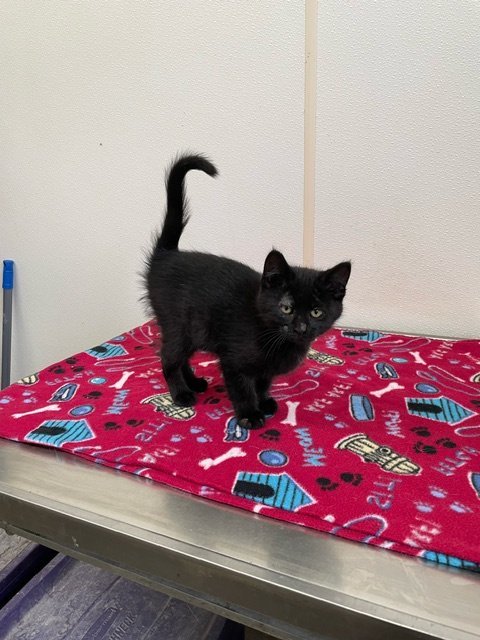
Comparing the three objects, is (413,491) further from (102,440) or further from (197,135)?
(197,135)

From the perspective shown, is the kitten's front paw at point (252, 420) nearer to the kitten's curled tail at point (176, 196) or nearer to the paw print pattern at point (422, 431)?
the paw print pattern at point (422, 431)

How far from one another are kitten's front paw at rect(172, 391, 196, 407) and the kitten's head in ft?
0.79

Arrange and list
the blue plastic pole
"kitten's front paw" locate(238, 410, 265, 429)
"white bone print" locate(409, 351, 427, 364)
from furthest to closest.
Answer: the blue plastic pole → "white bone print" locate(409, 351, 427, 364) → "kitten's front paw" locate(238, 410, 265, 429)

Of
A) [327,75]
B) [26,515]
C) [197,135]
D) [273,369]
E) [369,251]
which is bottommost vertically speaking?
[26,515]

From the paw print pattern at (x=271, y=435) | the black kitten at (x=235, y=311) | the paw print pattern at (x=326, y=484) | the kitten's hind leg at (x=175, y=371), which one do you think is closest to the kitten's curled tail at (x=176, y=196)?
the black kitten at (x=235, y=311)

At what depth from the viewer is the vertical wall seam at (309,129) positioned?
1223mm

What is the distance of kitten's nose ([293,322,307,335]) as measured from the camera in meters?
0.80

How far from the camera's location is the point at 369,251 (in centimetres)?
134

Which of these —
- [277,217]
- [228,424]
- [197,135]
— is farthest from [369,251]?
[228,424]

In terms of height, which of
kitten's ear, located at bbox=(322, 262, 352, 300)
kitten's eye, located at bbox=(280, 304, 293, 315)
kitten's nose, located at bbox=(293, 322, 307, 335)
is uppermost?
kitten's ear, located at bbox=(322, 262, 352, 300)

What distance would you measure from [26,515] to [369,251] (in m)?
1.05

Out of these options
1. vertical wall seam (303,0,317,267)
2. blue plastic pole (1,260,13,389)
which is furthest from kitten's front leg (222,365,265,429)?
blue plastic pole (1,260,13,389)

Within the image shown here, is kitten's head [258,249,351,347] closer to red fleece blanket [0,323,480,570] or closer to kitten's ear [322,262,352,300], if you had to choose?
kitten's ear [322,262,352,300]

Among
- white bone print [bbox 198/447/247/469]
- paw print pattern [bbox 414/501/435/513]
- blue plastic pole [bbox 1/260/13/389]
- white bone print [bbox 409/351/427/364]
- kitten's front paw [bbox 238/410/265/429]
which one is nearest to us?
paw print pattern [bbox 414/501/435/513]
